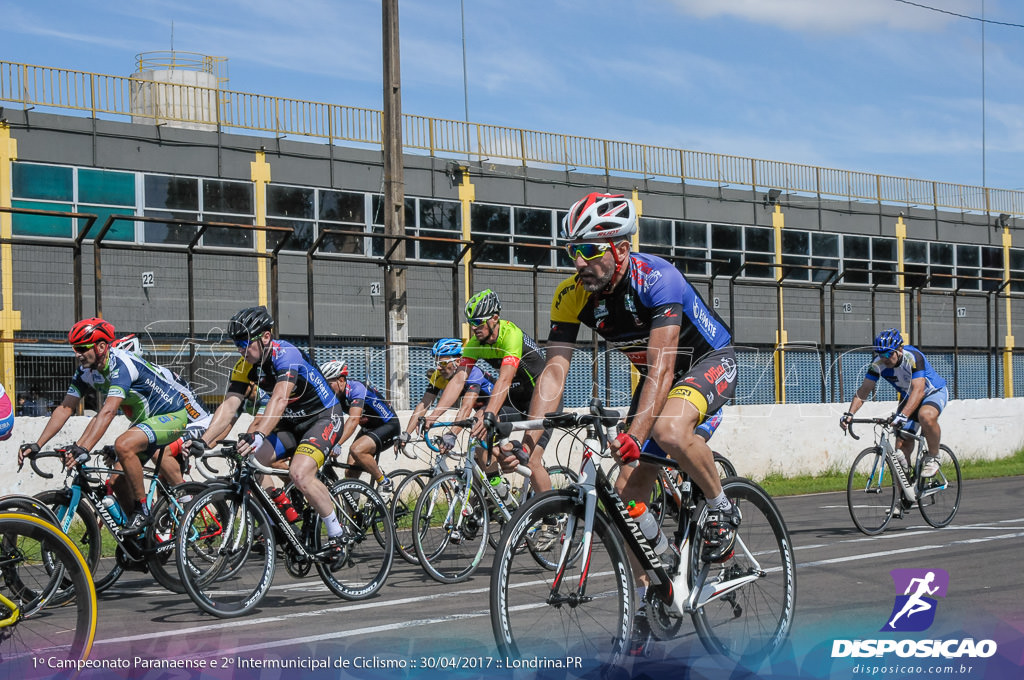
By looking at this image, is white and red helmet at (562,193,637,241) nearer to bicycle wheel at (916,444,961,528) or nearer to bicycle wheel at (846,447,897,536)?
bicycle wheel at (846,447,897,536)

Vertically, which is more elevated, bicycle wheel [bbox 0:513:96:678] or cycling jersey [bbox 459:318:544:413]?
cycling jersey [bbox 459:318:544:413]

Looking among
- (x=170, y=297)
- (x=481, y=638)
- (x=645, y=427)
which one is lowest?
(x=481, y=638)

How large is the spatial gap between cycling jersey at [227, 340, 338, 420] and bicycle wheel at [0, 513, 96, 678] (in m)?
3.24

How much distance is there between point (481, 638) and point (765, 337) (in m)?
17.6

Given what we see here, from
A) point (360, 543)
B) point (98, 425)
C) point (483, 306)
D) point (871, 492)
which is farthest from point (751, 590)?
point (871, 492)

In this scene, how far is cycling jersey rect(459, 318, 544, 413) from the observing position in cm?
1023

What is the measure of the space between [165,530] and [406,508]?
79.5 inches

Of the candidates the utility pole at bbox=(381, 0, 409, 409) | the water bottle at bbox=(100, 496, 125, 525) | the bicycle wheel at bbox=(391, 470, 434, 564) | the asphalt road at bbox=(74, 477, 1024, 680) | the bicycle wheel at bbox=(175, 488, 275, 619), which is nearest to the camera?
the asphalt road at bbox=(74, 477, 1024, 680)

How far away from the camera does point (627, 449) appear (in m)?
4.95

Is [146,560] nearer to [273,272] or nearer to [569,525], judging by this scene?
[569,525]

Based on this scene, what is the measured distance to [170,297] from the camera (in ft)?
54.6

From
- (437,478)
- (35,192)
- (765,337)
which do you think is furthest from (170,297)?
(765,337)

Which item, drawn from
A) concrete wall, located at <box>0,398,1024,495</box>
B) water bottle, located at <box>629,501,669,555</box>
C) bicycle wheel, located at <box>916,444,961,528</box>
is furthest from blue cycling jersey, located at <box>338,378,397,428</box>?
water bottle, located at <box>629,501,669,555</box>

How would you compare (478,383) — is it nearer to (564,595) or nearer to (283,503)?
(283,503)
